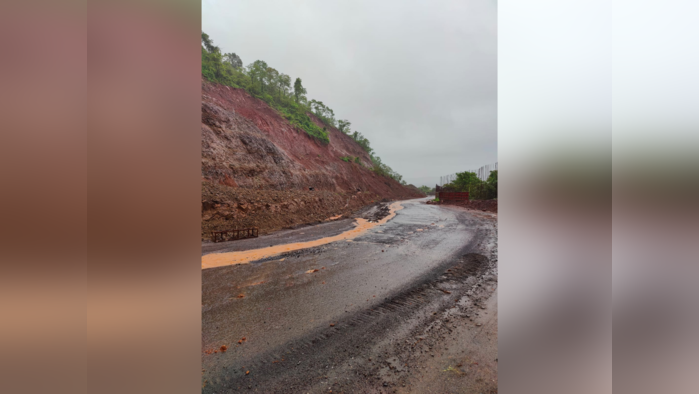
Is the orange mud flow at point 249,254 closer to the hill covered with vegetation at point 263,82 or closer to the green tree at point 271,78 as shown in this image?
the hill covered with vegetation at point 263,82

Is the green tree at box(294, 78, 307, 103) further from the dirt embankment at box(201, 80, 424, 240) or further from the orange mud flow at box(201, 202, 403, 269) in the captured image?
the orange mud flow at box(201, 202, 403, 269)

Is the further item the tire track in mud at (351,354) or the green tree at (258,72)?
the green tree at (258,72)

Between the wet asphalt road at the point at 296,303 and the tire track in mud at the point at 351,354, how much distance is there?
0.4 inches

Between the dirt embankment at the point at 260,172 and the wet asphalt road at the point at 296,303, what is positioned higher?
the dirt embankment at the point at 260,172

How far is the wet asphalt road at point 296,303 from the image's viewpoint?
71.8 inches

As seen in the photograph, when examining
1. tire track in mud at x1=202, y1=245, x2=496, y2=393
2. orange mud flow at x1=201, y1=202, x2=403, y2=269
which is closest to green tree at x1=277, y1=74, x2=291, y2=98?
orange mud flow at x1=201, y1=202, x2=403, y2=269

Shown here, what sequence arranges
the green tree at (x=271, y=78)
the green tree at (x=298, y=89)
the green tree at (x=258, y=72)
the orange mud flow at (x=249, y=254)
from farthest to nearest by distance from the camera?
A: the green tree at (x=298, y=89) → the green tree at (x=271, y=78) → the green tree at (x=258, y=72) → the orange mud flow at (x=249, y=254)

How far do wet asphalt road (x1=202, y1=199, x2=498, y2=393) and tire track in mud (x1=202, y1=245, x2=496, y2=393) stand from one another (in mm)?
10

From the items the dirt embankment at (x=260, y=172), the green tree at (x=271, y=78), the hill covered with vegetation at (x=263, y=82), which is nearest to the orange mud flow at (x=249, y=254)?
the dirt embankment at (x=260, y=172)
